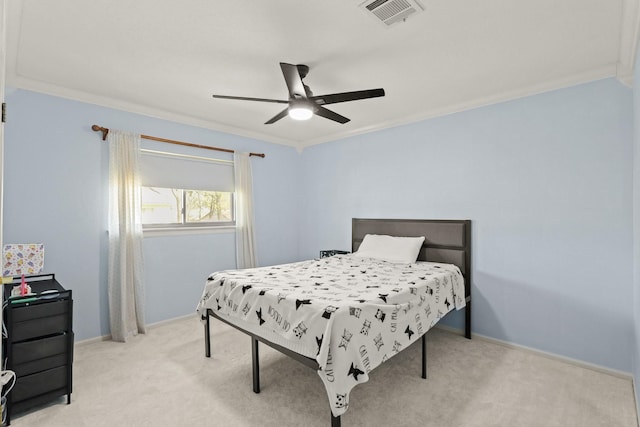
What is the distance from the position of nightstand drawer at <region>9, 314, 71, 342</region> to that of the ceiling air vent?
2927mm

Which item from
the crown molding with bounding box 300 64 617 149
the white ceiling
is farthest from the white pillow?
the white ceiling

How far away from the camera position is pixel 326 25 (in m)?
2.10

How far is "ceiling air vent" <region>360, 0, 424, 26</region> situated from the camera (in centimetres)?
188

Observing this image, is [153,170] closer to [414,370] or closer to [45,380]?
[45,380]

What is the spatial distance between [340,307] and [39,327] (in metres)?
2.09

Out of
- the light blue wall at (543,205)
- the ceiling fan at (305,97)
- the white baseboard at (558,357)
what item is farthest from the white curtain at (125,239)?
the white baseboard at (558,357)

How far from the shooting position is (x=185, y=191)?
415cm

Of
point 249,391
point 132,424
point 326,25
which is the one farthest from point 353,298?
point 326,25

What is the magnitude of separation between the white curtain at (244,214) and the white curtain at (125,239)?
4.13ft

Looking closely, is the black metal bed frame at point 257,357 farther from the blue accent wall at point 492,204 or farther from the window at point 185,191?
the window at point 185,191

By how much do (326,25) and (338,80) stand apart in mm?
822

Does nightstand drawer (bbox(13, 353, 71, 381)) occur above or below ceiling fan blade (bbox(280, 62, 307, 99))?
below

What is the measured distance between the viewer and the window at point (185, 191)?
3803 mm

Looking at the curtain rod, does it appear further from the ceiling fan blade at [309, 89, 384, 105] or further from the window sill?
the ceiling fan blade at [309, 89, 384, 105]
